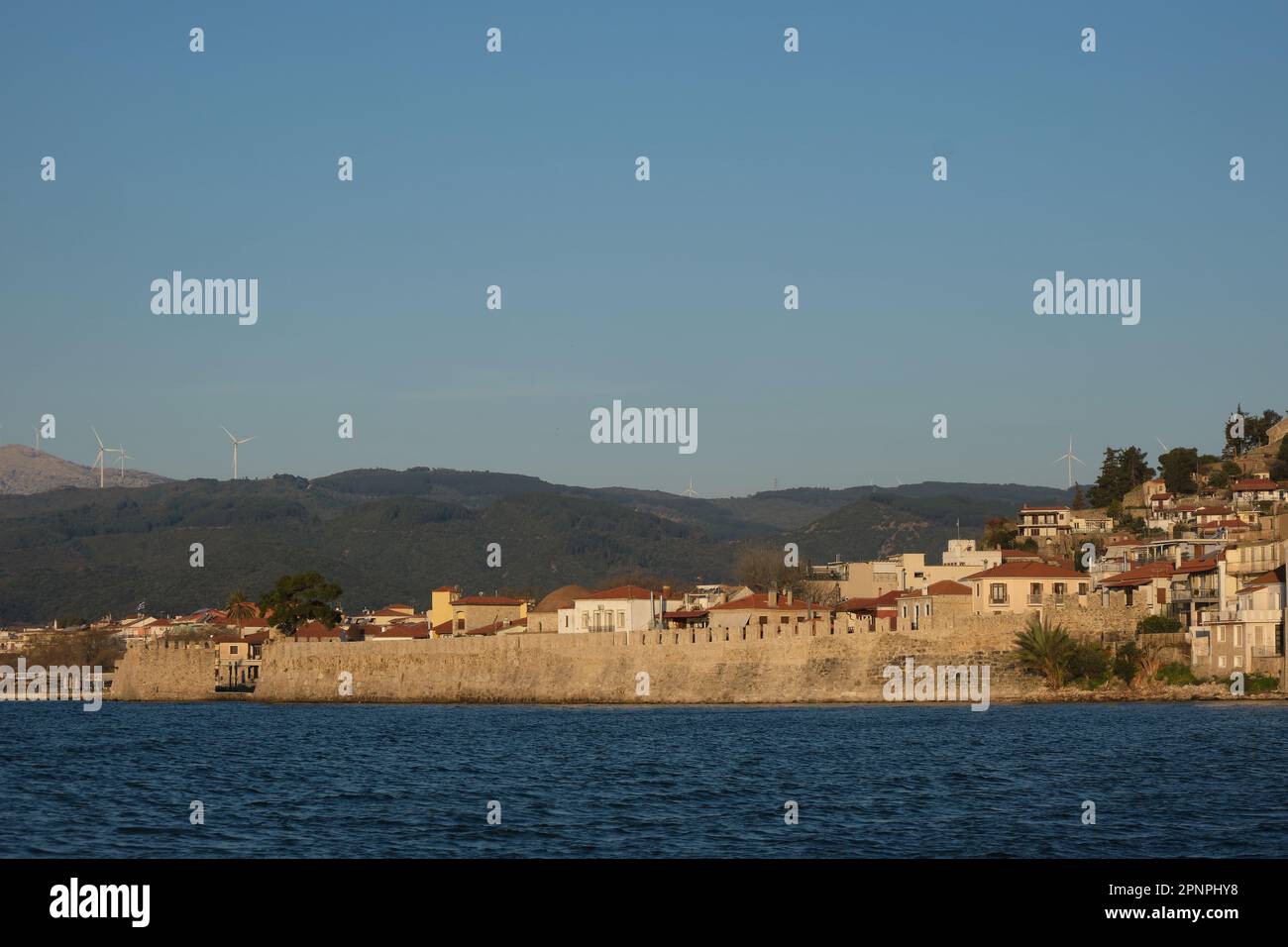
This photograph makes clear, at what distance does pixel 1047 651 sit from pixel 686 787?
28.4 meters

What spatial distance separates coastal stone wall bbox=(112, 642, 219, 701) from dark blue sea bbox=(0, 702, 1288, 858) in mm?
30325

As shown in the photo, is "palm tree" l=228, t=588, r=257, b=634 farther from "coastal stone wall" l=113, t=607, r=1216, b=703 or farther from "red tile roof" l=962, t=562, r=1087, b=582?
"red tile roof" l=962, t=562, r=1087, b=582

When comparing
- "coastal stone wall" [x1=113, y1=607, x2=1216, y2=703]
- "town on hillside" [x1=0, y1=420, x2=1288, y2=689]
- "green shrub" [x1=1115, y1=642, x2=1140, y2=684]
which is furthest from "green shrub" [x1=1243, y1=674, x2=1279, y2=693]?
"coastal stone wall" [x1=113, y1=607, x2=1216, y2=703]

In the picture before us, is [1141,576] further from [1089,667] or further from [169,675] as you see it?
[169,675]

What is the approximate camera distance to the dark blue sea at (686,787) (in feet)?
78.9

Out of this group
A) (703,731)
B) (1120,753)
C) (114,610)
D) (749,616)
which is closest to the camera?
(1120,753)

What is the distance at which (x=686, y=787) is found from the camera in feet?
104

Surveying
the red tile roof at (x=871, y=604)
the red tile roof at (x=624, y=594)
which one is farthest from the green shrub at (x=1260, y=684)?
the red tile roof at (x=624, y=594)

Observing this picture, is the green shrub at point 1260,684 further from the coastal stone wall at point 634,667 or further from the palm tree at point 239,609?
the palm tree at point 239,609

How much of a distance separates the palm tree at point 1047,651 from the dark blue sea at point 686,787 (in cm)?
332
